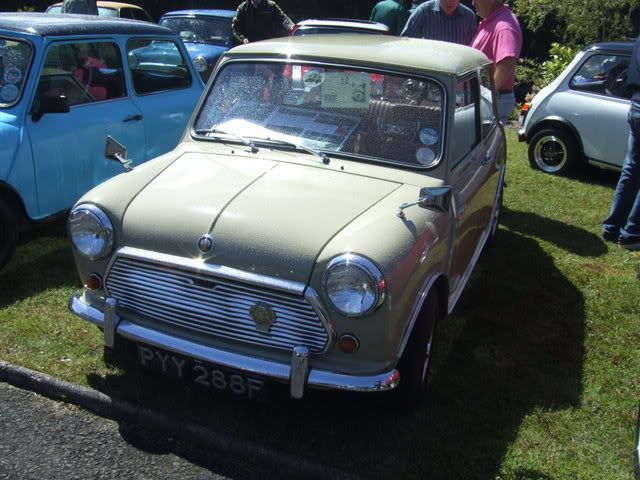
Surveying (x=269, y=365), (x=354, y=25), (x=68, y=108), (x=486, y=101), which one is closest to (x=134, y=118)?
(x=68, y=108)

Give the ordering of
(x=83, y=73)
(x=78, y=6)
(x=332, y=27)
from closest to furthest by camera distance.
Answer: (x=83, y=73), (x=78, y=6), (x=332, y=27)

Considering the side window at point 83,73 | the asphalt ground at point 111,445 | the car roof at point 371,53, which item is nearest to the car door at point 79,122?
the side window at point 83,73

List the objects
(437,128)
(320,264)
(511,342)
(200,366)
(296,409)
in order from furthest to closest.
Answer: (511,342) → (437,128) → (296,409) → (200,366) → (320,264)

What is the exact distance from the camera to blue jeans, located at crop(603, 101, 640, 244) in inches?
223

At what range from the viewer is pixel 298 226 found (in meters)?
3.10

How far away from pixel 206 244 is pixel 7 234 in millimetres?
2312

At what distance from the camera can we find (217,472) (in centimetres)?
308

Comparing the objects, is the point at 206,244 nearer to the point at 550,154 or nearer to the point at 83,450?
the point at 83,450

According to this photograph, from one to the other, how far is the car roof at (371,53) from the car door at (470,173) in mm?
161

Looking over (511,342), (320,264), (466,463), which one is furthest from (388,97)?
(466,463)

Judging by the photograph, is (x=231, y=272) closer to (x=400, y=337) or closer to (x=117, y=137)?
(x=400, y=337)

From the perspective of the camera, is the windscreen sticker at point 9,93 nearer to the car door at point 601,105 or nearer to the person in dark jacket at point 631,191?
the person in dark jacket at point 631,191

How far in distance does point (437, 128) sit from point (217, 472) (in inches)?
82.0

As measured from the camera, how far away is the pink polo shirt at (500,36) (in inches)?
235
